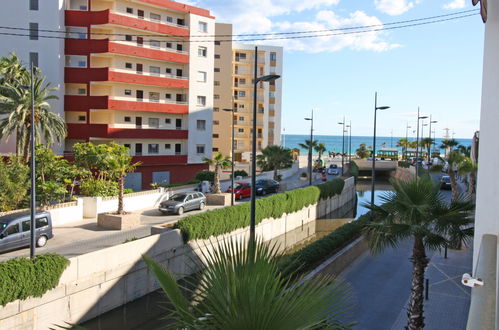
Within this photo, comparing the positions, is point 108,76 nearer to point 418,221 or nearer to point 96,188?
point 96,188

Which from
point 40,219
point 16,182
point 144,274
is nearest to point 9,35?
point 16,182

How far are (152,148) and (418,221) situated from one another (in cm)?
3514

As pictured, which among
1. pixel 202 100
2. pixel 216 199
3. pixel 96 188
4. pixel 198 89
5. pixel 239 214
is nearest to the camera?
pixel 239 214

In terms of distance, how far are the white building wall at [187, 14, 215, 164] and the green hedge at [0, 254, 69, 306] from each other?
31.0 m

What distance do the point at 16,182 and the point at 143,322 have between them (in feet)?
39.6

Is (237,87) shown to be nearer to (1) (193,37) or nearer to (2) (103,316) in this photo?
(1) (193,37)

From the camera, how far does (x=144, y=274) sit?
61.0 feet

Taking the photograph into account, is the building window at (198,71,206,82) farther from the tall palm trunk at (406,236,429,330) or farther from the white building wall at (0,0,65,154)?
the tall palm trunk at (406,236,429,330)

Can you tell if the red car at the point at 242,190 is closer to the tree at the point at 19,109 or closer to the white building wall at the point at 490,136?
the tree at the point at 19,109

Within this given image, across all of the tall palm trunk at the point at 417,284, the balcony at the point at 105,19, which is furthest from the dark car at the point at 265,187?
the tall palm trunk at the point at 417,284

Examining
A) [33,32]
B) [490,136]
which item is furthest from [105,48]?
[490,136]

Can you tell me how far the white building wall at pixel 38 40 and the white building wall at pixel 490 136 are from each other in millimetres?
36511

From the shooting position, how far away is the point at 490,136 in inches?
235

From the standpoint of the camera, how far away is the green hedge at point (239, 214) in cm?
2128
